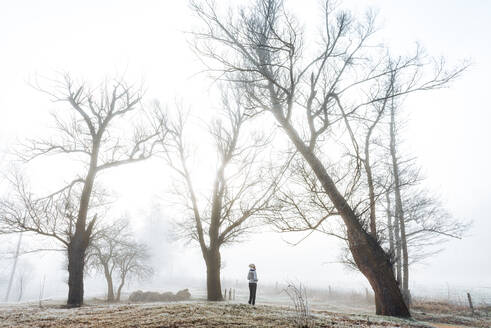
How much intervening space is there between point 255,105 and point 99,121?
328 inches

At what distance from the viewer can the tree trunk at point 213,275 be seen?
34.5 ft

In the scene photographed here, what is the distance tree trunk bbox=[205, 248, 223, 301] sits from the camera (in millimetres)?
10516

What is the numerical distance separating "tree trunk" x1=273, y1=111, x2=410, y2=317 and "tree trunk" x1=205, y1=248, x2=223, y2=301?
19.8 feet

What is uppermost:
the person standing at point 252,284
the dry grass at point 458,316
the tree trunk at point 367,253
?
the tree trunk at point 367,253

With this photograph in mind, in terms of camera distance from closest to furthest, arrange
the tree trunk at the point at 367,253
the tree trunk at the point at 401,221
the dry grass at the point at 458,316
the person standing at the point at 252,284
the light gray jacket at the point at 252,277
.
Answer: the tree trunk at the point at 367,253
the dry grass at the point at 458,316
the person standing at the point at 252,284
the light gray jacket at the point at 252,277
the tree trunk at the point at 401,221

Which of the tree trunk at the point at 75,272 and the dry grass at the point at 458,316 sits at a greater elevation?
the tree trunk at the point at 75,272

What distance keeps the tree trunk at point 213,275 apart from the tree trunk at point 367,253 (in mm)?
6025

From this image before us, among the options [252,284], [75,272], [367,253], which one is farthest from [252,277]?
[75,272]

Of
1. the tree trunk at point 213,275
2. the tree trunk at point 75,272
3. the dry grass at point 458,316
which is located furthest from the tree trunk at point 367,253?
the tree trunk at point 75,272

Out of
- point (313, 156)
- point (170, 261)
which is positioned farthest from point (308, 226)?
point (170, 261)

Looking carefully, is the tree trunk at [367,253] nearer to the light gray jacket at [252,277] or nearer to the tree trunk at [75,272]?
the light gray jacket at [252,277]

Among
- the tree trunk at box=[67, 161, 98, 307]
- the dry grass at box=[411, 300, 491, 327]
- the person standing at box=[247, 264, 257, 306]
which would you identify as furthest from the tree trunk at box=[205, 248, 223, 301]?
the dry grass at box=[411, 300, 491, 327]

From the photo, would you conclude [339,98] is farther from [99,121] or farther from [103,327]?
[99,121]

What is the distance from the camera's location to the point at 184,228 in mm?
12102
